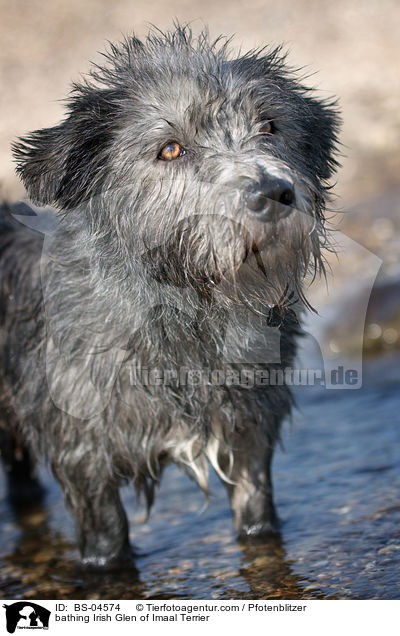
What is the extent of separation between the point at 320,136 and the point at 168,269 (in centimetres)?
103

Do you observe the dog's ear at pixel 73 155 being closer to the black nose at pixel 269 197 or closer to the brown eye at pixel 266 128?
the brown eye at pixel 266 128

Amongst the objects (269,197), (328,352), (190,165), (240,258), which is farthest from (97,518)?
(328,352)

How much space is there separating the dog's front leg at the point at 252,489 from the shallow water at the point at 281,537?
0.11 meters

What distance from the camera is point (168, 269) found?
3.19 meters

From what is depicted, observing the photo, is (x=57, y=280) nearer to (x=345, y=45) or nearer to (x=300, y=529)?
(x=300, y=529)

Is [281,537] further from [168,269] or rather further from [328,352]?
[328,352]

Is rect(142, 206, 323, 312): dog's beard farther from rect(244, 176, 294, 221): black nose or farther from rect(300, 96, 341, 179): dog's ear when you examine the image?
rect(300, 96, 341, 179): dog's ear

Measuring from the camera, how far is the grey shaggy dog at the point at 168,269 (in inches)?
118

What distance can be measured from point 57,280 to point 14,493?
95.8 inches

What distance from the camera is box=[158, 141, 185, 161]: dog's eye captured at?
312 centimetres

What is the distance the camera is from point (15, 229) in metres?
4.54

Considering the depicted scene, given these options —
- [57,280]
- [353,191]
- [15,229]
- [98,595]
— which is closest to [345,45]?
[353,191]
